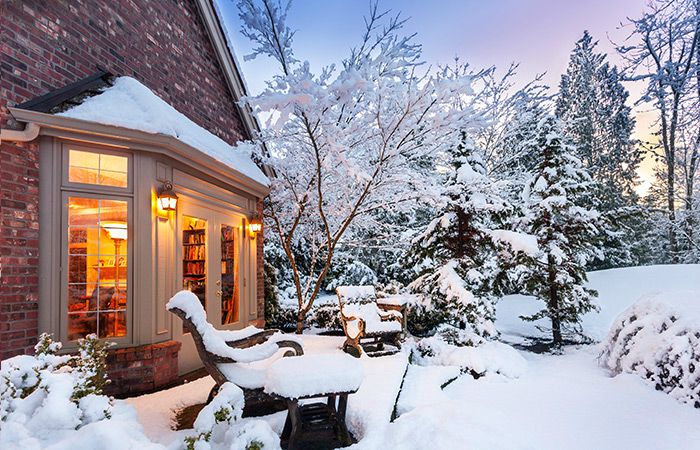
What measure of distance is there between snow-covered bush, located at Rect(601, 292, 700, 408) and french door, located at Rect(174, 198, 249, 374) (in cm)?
589

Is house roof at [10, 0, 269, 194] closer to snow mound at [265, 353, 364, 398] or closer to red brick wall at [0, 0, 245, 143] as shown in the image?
red brick wall at [0, 0, 245, 143]

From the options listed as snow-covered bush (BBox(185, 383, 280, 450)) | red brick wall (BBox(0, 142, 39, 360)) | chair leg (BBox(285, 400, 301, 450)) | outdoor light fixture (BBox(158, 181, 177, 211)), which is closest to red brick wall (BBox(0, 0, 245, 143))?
red brick wall (BBox(0, 142, 39, 360))

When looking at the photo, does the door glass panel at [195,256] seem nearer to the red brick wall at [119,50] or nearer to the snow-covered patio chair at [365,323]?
the red brick wall at [119,50]

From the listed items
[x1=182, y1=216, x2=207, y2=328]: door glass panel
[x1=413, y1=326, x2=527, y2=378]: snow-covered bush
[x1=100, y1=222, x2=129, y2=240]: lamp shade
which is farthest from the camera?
[x1=413, y1=326, x2=527, y2=378]: snow-covered bush

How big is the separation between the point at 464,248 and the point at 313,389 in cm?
572

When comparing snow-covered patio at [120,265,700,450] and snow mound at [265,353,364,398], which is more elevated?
snow mound at [265,353,364,398]

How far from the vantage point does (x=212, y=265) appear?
19.1 ft

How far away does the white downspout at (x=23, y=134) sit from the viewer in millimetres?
3654

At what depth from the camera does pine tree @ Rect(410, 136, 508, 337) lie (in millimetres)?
7086

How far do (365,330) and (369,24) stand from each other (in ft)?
16.0

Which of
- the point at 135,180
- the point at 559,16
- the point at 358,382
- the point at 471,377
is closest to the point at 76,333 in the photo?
the point at 135,180

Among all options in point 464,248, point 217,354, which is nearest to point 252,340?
point 217,354

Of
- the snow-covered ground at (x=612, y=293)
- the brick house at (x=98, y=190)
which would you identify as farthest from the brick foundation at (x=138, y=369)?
the snow-covered ground at (x=612, y=293)

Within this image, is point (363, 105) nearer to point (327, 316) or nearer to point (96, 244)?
point (96, 244)
